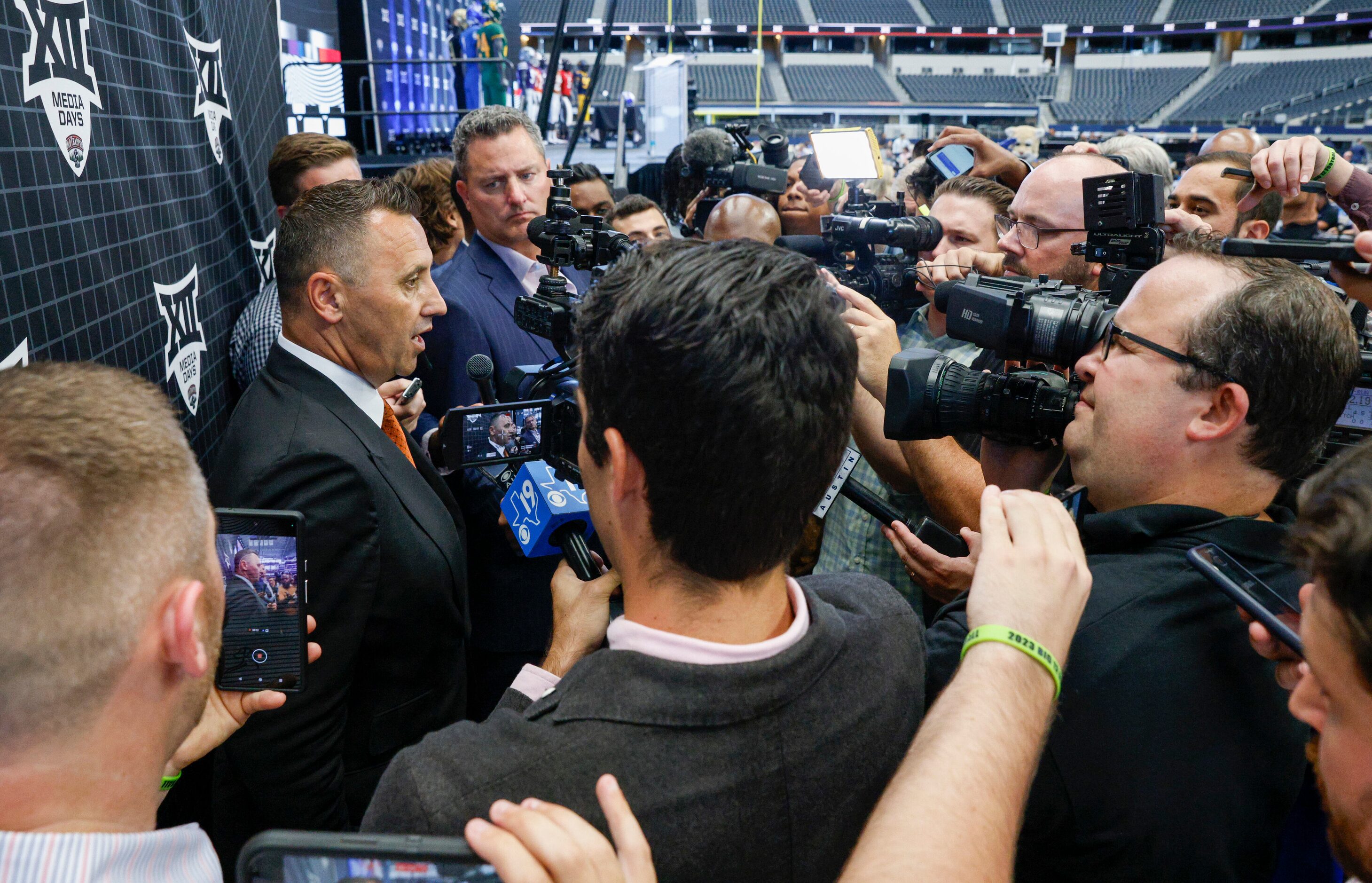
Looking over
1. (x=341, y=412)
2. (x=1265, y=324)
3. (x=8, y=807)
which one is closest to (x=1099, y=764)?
(x=1265, y=324)

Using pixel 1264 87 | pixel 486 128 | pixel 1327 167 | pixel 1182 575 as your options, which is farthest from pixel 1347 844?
pixel 1264 87

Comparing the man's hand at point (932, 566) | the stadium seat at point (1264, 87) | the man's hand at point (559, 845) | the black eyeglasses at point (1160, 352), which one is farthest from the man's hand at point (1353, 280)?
the stadium seat at point (1264, 87)

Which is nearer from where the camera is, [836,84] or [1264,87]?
[1264,87]

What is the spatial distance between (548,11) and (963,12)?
13.1 meters

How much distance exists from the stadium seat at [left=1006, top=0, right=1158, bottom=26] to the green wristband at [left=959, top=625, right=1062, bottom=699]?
31.9 meters

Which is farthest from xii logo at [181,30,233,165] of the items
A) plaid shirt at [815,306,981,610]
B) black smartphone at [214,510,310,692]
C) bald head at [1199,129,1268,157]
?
bald head at [1199,129,1268,157]

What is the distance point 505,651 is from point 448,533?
0.62 meters

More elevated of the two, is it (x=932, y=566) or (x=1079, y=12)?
(x=1079, y=12)

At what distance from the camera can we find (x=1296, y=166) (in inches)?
84.1

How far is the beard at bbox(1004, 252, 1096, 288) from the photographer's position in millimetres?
2262

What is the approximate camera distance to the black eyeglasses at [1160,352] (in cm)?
131

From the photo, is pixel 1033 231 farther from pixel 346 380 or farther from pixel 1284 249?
pixel 346 380

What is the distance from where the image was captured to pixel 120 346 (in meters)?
1.87

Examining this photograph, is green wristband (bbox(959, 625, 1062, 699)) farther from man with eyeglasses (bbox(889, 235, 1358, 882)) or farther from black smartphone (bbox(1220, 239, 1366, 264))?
black smartphone (bbox(1220, 239, 1366, 264))
